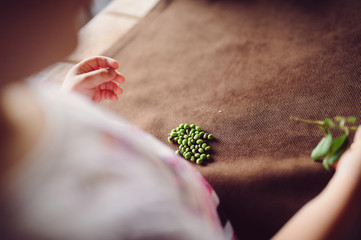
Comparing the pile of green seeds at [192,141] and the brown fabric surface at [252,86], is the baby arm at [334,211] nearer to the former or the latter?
the brown fabric surface at [252,86]

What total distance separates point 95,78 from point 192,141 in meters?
0.35

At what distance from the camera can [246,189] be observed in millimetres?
750

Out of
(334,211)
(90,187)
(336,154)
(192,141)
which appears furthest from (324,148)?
(90,187)

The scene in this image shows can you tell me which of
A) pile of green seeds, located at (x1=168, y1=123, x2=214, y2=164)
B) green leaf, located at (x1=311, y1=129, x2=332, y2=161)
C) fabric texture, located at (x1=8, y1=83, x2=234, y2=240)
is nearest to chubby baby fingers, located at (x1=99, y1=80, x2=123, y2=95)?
pile of green seeds, located at (x1=168, y1=123, x2=214, y2=164)

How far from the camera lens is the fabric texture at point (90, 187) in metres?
0.30

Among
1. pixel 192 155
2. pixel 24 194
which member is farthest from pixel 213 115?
pixel 24 194

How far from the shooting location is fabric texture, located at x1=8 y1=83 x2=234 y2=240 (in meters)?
0.30

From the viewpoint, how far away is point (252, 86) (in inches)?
42.7

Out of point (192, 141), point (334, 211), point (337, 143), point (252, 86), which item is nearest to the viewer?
point (334, 211)

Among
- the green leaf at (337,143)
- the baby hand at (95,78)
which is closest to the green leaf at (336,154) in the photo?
the green leaf at (337,143)

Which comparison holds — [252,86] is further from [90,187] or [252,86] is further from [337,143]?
[90,187]

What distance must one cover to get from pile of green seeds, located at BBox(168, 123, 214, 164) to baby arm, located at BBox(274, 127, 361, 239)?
375 mm

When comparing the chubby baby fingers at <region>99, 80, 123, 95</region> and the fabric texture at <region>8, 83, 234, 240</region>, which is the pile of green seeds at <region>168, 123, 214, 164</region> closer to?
the chubby baby fingers at <region>99, 80, 123, 95</region>

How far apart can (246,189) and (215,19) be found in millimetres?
1043
